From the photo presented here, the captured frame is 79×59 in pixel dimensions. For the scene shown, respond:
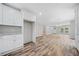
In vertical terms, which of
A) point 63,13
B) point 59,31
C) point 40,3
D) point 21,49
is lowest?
point 21,49

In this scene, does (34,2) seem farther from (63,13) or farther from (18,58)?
(18,58)

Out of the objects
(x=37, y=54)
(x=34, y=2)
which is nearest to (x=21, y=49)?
(x=37, y=54)

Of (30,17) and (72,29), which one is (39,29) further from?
(72,29)

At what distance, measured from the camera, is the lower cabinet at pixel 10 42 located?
7.01ft

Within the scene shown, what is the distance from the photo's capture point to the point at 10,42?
7.20 feet

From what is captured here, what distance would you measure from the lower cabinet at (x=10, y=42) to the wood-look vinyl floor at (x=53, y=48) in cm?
15

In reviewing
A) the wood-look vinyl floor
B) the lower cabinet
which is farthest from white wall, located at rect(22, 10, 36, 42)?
the lower cabinet

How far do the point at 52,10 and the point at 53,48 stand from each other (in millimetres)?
993

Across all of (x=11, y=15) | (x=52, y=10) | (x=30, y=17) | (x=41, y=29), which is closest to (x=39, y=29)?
(x=41, y=29)

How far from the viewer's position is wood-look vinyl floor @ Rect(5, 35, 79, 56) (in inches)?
82.7

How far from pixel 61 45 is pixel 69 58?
0.37 m

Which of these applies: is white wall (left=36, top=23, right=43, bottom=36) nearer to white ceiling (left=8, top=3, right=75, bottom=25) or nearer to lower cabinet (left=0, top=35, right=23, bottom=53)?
white ceiling (left=8, top=3, right=75, bottom=25)

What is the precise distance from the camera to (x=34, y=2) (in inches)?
82.6

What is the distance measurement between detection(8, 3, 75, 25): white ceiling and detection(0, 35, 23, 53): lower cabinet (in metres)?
0.81
